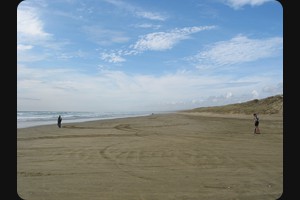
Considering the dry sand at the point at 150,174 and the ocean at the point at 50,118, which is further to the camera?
the ocean at the point at 50,118

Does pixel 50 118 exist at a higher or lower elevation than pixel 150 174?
lower

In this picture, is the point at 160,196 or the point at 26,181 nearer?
the point at 160,196

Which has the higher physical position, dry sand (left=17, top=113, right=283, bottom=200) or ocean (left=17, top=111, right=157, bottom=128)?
dry sand (left=17, top=113, right=283, bottom=200)

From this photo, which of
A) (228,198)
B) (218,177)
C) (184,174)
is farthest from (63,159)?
(228,198)

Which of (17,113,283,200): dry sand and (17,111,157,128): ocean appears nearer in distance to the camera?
(17,113,283,200): dry sand

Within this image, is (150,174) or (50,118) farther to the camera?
(50,118)

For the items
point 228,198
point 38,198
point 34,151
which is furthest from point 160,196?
point 34,151

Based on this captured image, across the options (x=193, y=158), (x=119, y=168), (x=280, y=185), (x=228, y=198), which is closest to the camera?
(x=228, y=198)

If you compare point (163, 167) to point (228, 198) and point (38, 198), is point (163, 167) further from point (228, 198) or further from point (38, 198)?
point (38, 198)

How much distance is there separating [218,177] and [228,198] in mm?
1406

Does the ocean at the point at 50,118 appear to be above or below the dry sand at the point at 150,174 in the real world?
below
